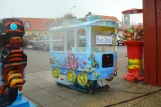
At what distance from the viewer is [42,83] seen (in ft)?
22.9

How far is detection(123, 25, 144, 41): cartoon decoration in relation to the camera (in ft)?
23.8

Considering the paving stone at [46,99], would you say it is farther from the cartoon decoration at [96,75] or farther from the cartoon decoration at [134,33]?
the cartoon decoration at [134,33]

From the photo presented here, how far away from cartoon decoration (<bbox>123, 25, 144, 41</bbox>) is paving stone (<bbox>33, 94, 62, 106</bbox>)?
3.50 metres

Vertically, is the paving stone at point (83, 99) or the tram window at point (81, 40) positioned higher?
the tram window at point (81, 40)

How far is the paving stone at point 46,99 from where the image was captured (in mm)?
5040

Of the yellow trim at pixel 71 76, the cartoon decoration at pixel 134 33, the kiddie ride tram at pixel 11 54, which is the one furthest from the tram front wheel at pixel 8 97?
the cartoon decoration at pixel 134 33

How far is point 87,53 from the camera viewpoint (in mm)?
5395

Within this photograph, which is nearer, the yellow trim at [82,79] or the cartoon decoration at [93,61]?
the cartoon decoration at [93,61]

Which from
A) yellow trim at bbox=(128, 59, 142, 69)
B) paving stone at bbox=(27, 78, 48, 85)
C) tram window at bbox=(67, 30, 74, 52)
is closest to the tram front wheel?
tram window at bbox=(67, 30, 74, 52)

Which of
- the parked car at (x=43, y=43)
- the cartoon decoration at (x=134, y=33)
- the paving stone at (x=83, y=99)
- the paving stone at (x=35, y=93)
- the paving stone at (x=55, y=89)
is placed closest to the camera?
the paving stone at (x=83, y=99)

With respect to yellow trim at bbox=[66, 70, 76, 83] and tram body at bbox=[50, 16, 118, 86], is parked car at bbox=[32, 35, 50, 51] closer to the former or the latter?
tram body at bbox=[50, 16, 118, 86]

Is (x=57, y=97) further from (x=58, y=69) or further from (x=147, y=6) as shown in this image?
(x=147, y=6)

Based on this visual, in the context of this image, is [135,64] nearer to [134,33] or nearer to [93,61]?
[134,33]

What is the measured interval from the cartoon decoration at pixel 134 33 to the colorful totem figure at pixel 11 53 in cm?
483
